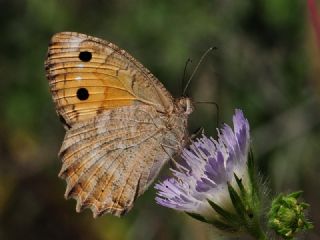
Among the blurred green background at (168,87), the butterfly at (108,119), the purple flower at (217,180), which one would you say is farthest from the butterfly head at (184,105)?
the blurred green background at (168,87)

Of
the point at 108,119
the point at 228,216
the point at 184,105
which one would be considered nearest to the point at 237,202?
the point at 228,216

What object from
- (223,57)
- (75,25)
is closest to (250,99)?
(223,57)

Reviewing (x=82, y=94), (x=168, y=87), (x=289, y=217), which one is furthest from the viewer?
(x=168, y=87)

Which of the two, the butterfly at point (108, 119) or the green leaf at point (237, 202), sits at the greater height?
the butterfly at point (108, 119)

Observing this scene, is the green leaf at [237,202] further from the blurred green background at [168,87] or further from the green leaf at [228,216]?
the blurred green background at [168,87]

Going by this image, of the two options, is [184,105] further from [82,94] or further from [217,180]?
[217,180]

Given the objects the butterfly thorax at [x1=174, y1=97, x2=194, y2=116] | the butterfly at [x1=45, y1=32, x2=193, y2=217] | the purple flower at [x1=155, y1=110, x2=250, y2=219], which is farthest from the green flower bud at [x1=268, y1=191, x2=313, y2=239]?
the butterfly thorax at [x1=174, y1=97, x2=194, y2=116]
